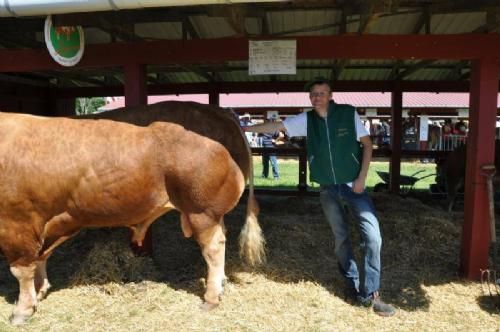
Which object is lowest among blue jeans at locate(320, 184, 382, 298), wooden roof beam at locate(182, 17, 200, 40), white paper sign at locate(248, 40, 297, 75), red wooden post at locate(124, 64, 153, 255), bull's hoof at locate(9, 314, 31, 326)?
bull's hoof at locate(9, 314, 31, 326)

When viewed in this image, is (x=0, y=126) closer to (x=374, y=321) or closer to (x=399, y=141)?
(x=374, y=321)

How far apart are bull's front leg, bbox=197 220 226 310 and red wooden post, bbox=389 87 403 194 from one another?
216 inches

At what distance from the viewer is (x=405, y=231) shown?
573 cm

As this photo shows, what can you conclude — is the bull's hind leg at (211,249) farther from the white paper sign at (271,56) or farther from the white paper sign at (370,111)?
the white paper sign at (370,111)

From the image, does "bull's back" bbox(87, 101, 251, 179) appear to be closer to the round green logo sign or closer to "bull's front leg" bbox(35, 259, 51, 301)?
the round green logo sign

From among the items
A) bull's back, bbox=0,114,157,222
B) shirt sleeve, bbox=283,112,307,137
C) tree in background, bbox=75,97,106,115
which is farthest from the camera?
tree in background, bbox=75,97,106,115

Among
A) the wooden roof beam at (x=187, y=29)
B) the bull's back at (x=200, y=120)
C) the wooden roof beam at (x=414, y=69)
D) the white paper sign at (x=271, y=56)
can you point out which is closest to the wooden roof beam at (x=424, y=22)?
the wooden roof beam at (x=414, y=69)

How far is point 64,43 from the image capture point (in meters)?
4.09

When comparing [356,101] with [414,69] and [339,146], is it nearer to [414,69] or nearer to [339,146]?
[414,69]

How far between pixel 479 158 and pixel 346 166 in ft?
4.41

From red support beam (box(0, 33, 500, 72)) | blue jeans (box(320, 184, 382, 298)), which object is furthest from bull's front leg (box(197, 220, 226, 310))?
red support beam (box(0, 33, 500, 72))

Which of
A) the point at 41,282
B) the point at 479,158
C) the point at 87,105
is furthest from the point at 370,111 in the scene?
the point at 87,105

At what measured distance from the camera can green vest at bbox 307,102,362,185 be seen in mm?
3760

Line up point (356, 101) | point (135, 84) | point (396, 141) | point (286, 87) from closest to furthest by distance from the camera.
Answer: point (135, 84), point (286, 87), point (396, 141), point (356, 101)
